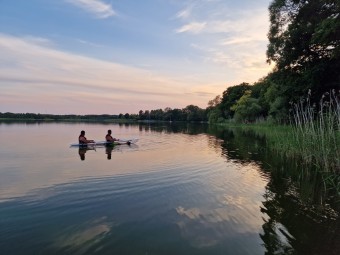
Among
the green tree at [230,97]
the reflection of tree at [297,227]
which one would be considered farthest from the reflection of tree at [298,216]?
the green tree at [230,97]

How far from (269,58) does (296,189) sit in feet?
49.6

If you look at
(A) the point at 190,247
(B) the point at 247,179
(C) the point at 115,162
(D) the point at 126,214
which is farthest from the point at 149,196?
(C) the point at 115,162

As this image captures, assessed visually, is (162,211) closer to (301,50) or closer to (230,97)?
(301,50)

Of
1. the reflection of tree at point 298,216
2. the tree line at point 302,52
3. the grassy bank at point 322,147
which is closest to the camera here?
the reflection of tree at point 298,216

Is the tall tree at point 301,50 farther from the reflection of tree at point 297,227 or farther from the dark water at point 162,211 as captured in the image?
the reflection of tree at point 297,227

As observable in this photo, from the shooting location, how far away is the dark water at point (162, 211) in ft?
20.4

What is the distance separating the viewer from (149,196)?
9.68 metres

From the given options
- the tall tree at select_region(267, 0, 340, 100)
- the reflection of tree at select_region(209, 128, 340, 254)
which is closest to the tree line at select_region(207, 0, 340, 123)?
the tall tree at select_region(267, 0, 340, 100)

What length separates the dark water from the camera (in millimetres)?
6207

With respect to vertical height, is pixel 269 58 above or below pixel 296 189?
above

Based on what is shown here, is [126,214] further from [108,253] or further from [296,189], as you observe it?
[296,189]

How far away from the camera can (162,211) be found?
833 cm

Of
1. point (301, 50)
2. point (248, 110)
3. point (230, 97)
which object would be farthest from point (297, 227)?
point (230, 97)

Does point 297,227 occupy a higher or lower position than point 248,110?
lower
